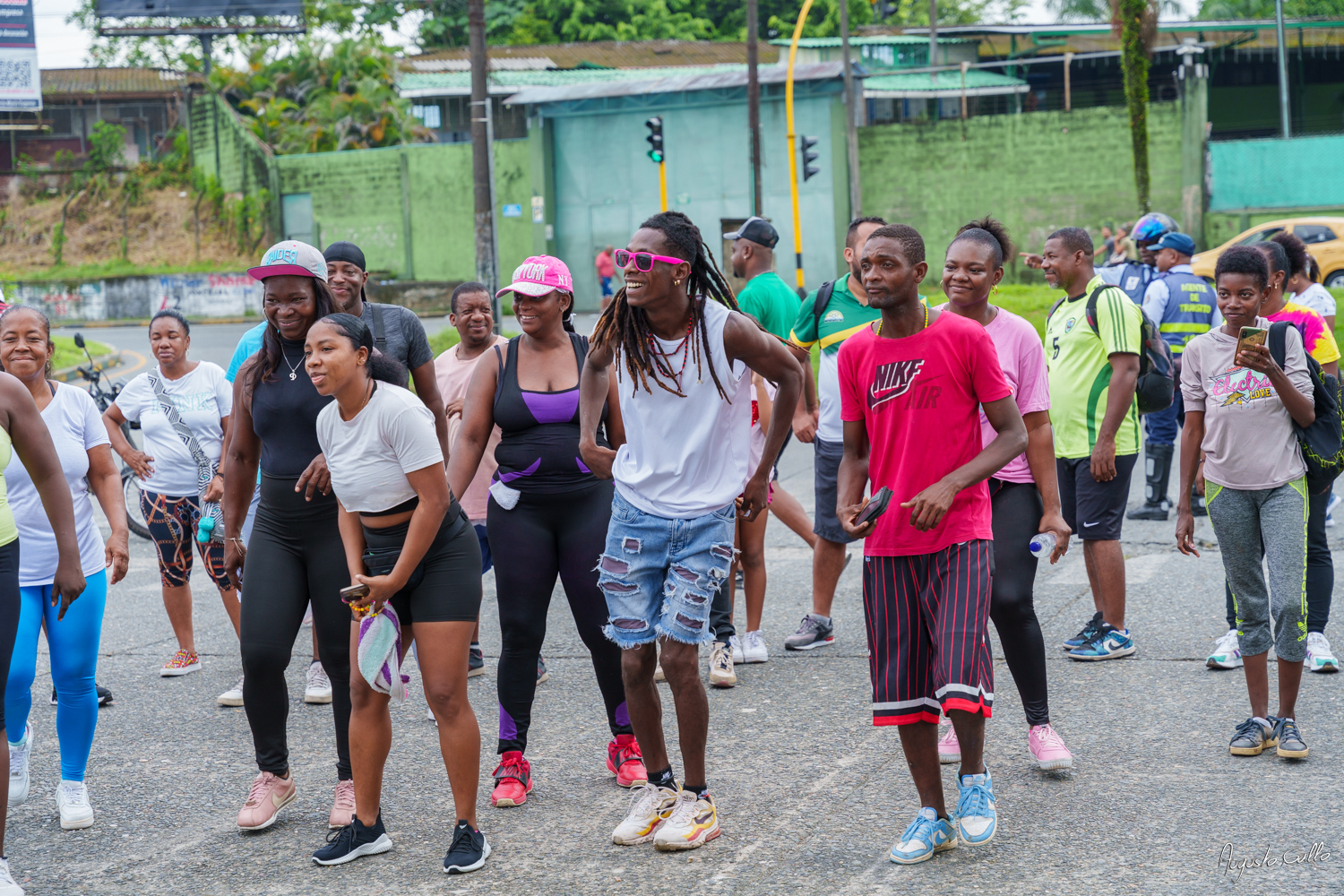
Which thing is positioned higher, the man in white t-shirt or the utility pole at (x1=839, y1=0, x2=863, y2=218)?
the utility pole at (x1=839, y1=0, x2=863, y2=218)

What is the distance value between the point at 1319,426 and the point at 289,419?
379 centimetres

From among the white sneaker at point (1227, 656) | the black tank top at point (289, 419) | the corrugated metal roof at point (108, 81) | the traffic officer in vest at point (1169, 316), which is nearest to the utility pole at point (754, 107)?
the traffic officer in vest at point (1169, 316)

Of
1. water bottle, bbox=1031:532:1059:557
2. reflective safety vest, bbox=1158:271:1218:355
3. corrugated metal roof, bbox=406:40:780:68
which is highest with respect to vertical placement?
corrugated metal roof, bbox=406:40:780:68

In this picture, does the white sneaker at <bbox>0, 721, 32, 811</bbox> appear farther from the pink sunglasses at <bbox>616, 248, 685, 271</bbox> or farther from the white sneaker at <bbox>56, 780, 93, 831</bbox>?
the pink sunglasses at <bbox>616, 248, 685, 271</bbox>

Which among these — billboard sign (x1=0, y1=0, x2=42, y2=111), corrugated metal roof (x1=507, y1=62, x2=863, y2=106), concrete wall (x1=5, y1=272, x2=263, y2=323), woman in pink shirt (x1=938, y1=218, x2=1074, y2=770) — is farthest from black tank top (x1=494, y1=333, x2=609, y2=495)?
concrete wall (x1=5, y1=272, x2=263, y2=323)

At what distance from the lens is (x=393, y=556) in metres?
4.20

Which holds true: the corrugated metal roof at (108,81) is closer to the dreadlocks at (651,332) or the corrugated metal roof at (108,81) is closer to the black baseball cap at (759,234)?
the black baseball cap at (759,234)

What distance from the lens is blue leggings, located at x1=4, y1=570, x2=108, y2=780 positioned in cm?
484

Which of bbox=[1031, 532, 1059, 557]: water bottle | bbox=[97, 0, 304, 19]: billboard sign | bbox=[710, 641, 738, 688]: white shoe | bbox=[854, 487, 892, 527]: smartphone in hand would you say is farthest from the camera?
bbox=[97, 0, 304, 19]: billboard sign

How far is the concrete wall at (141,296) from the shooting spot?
39.9m

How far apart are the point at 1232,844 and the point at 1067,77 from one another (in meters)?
33.7

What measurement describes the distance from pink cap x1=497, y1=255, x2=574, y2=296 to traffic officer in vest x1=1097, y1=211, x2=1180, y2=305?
19.6 ft

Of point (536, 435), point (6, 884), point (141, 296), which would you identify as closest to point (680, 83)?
point (141, 296)

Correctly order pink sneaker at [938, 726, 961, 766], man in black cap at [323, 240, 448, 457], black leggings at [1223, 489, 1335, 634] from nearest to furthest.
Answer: pink sneaker at [938, 726, 961, 766], black leggings at [1223, 489, 1335, 634], man in black cap at [323, 240, 448, 457]
